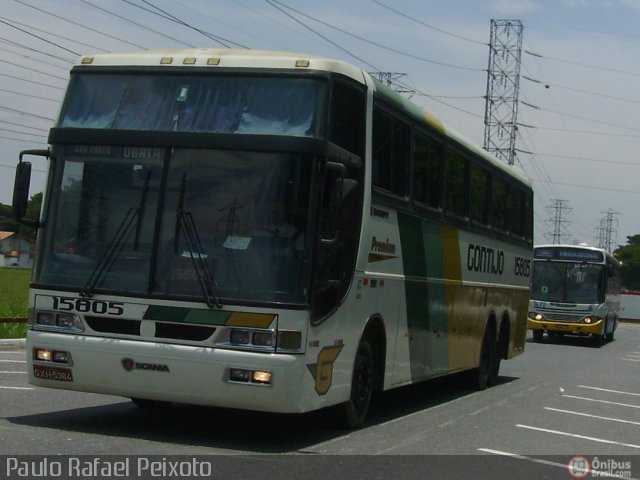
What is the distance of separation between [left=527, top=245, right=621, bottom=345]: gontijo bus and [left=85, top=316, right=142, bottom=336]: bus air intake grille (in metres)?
27.2

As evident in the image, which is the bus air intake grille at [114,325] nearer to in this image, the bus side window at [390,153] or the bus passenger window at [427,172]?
the bus side window at [390,153]

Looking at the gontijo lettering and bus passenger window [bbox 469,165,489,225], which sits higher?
bus passenger window [bbox 469,165,489,225]

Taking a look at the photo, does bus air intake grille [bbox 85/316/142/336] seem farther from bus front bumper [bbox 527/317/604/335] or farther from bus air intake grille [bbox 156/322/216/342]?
bus front bumper [bbox 527/317/604/335]

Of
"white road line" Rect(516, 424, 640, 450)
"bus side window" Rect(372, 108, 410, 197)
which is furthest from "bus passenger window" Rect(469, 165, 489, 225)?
"white road line" Rect(516, 424, 640, 450)

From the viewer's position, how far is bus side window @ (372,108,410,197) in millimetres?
11242

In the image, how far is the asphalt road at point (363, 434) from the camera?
29.6 ft

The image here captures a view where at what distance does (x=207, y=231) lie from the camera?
9.62 metres

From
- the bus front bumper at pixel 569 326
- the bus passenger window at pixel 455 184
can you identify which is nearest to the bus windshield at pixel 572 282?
the bus front bumper at pixel 569 326

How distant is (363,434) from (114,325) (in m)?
2.72

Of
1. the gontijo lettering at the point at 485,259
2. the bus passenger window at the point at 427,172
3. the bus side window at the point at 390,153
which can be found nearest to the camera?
the bus side window at the point at 390,153

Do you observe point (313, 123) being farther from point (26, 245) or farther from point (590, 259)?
point (26, 245)

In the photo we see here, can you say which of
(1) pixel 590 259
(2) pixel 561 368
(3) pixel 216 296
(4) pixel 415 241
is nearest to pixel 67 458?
(3) pixel 216 296

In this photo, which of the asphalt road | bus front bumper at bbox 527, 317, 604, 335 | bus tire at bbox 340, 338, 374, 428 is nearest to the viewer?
the asphalt road

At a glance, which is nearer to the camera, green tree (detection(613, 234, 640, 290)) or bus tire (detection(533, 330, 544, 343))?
bus tire (detection(533, 330, 544, 343))
